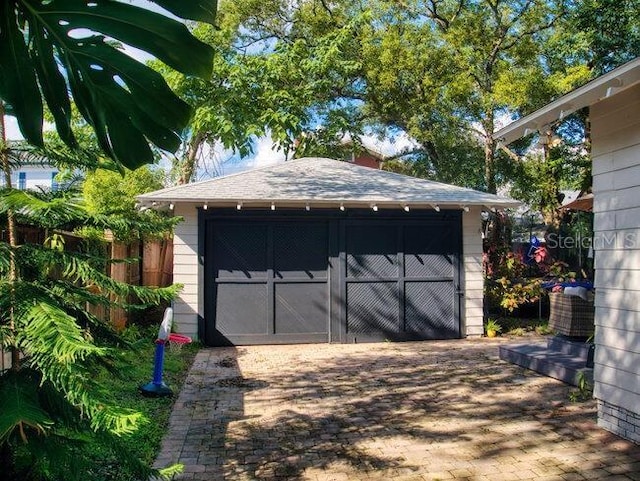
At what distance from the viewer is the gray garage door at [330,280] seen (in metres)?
9.18

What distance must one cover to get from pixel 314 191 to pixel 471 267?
3.10m

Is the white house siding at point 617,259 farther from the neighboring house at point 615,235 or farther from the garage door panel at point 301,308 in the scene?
the garage door panel at point 301,308


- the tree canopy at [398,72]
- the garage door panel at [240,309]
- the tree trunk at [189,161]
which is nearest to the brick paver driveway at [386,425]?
the garage door panel at [240,309]

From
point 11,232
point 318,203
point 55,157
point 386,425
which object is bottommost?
point 386,425

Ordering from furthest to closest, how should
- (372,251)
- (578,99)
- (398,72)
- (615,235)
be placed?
(398,72), (372,251), (615,235), (578,99)

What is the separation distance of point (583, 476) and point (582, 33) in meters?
11.3

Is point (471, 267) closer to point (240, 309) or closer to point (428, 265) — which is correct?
point (428, 265)

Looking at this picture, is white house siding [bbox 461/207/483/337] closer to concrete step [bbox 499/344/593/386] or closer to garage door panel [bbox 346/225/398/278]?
garage door panel [bbox 346/225/398/278]

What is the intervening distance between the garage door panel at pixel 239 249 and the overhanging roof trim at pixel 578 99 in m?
5.06

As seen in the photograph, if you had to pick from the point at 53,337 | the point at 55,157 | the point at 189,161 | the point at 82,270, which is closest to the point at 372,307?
the point at 189,161

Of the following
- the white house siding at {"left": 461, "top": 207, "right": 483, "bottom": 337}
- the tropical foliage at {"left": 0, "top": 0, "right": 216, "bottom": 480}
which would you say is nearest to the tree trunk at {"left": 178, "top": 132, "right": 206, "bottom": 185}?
the white house siding at {"left": 461, "top": 207, "right": 483, "bottom": 337}

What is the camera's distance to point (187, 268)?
907cm

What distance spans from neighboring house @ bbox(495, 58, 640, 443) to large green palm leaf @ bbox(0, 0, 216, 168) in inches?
140

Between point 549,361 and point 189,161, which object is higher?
point 189,161
